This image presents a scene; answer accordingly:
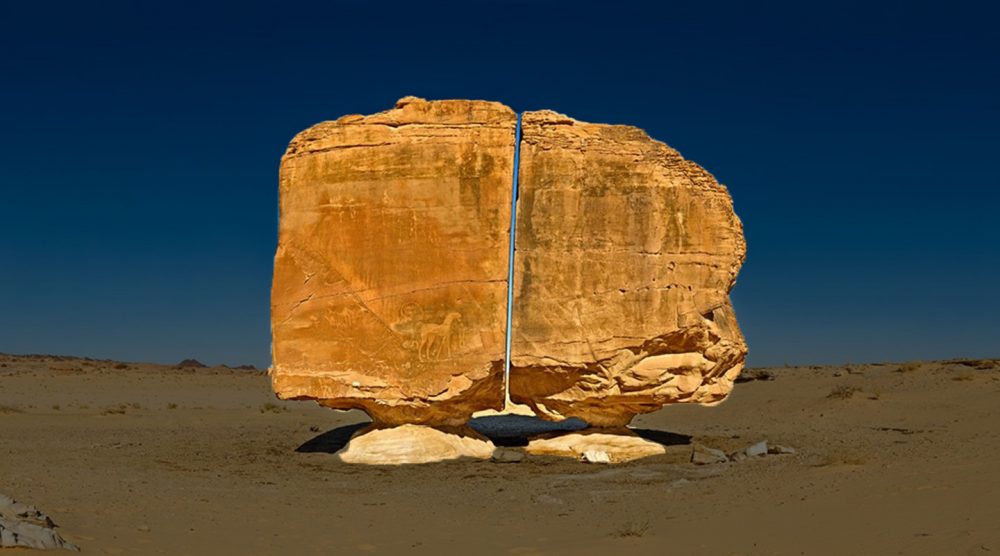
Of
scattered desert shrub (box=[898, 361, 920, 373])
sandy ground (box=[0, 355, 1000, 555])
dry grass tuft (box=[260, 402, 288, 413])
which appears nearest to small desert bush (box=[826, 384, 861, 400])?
sandy ground (box=[0, 355, 1000, 555])

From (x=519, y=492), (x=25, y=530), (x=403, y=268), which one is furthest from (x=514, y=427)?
(x=25, y=530)

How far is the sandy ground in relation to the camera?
7066 millimetres

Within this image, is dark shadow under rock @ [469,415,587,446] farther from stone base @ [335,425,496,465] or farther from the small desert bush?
the small desert bush

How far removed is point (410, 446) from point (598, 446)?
9.33 ft

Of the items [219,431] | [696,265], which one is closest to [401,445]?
[696,265]

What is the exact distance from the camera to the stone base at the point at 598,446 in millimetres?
12703

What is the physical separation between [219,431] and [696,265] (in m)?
10.2

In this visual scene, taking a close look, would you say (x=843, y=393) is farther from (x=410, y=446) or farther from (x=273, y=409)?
(x=273, y=409)

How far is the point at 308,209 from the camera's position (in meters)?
12.6

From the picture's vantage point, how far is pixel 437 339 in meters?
12.3

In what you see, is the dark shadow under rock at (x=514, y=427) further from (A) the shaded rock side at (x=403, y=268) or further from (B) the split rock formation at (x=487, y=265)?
(A) the shaded rock side at (x=403, y=268)

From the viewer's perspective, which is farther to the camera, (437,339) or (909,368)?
(909,368)

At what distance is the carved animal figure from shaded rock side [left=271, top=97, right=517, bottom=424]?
0.01 metres

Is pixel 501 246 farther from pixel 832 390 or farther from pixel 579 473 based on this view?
pixel 832 390
